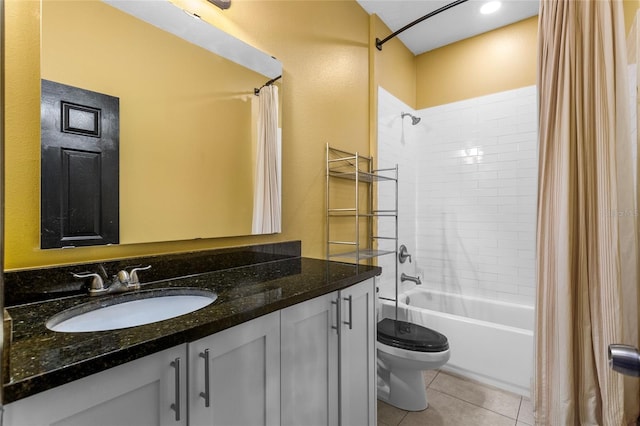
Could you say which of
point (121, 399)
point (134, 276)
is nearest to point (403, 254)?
point (134, 276)

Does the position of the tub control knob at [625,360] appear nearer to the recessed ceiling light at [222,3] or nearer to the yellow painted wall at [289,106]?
the yellow painted wall at [289,106]

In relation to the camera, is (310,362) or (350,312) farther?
(350,312)

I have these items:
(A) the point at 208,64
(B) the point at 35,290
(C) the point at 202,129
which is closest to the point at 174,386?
(B) the point at 35,290

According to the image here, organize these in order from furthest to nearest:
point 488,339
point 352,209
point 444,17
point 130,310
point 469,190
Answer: point 469,190 → point 444,17 → point 352,209 → point 488,339 → point 130,310

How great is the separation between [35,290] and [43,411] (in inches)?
21.0

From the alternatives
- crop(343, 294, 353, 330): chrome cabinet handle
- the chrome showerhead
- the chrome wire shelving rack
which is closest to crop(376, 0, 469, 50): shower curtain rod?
the chrome showerhead

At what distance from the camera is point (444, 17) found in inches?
102

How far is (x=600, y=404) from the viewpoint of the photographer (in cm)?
106

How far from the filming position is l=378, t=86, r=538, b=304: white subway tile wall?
2.62 m

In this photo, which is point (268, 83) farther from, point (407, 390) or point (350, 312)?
point (407, 390)

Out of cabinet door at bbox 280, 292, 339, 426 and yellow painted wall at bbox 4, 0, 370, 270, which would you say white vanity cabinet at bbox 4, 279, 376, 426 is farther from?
yellow painted wall at bbox 4, 0, 370, 270

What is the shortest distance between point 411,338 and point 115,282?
1617mm

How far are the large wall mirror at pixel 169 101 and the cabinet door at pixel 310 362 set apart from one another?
0.61m

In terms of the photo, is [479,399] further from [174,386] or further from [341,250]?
[174,386]
